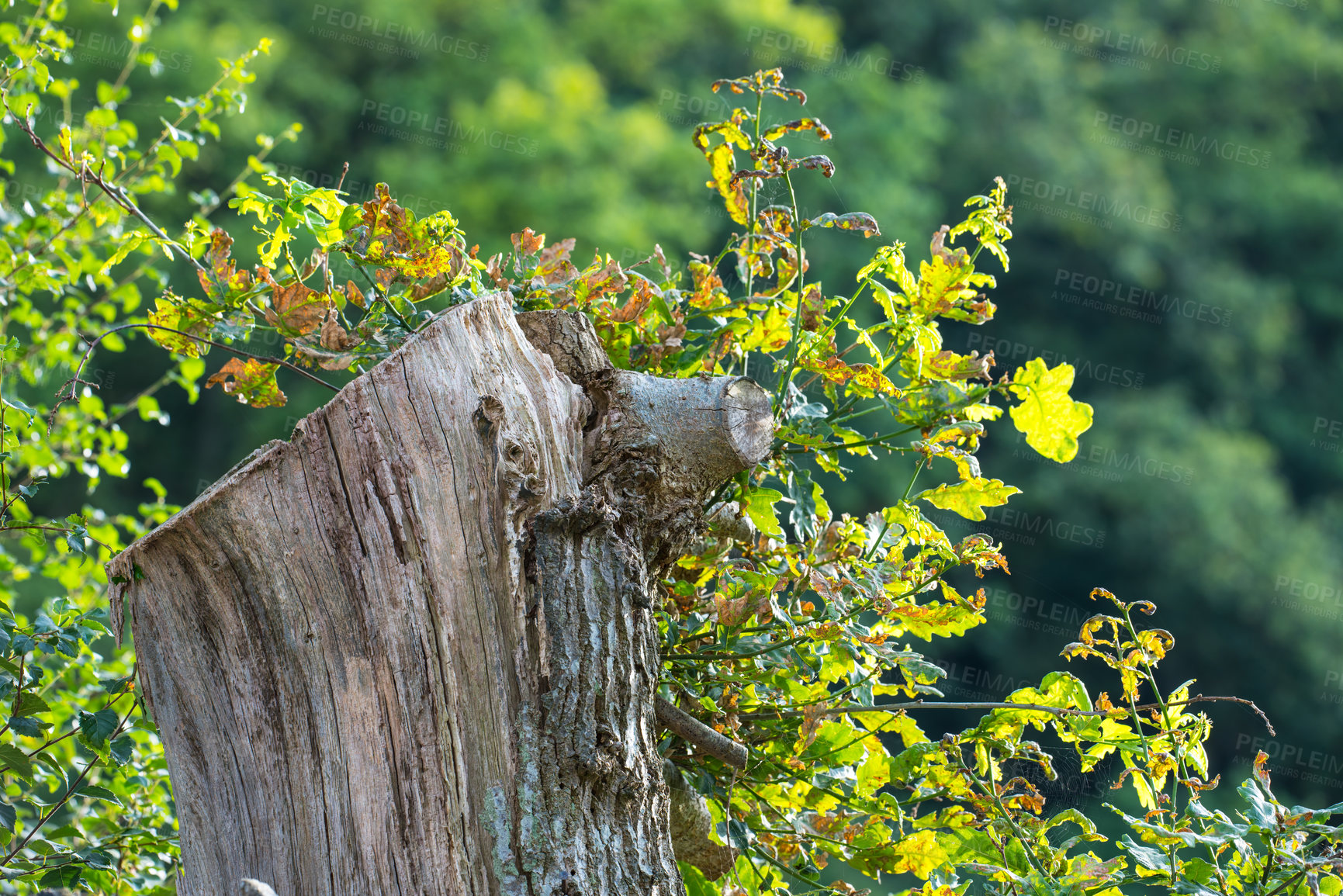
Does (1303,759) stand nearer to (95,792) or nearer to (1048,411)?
(1048,411)

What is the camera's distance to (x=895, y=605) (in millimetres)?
1302

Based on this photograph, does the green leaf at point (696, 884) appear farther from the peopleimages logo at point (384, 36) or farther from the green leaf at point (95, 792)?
the peopleimages logo at point (384, 36)

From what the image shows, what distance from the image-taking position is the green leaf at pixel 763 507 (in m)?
1.35

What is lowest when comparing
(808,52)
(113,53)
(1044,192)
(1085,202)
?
(1085,202)

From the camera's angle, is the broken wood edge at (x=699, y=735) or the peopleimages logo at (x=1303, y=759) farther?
the peopleimages logo at (x=1303, y=759)

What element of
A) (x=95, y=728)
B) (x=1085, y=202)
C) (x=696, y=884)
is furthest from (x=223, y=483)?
(x=1085, y=202)

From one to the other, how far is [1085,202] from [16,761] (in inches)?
537

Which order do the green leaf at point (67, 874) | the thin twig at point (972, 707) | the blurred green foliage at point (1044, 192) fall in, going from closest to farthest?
the thin twig at point (972, 707), the green leaf at point (67, 874), the blurred green foliage at point (1044, 192)

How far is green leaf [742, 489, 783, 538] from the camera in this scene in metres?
1.35

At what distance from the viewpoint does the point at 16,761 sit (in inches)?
48.7

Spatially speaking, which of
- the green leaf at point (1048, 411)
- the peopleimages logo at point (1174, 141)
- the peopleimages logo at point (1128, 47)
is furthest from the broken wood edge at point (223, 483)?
the peopleimages logo at point (1128, 47)

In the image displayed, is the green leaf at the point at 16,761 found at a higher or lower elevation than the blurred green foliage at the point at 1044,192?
lower

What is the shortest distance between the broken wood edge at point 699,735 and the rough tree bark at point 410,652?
0.09 metres

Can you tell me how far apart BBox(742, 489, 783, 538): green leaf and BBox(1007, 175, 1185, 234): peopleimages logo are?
1254cm
